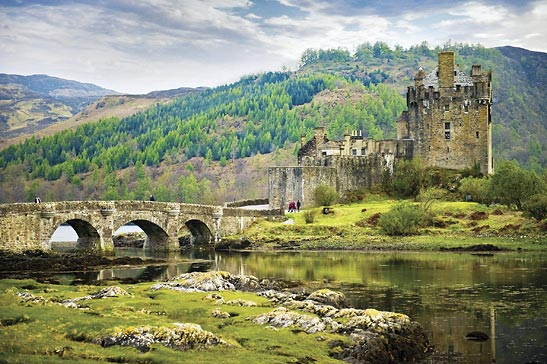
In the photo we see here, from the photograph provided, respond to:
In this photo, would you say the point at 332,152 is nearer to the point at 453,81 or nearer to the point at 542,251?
the point at 453,81

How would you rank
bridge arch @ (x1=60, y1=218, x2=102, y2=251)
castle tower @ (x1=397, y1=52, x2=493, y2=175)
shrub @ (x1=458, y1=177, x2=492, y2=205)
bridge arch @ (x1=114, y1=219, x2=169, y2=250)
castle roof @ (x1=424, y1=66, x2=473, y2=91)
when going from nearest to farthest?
bridge arch @ (x1=60, y1=218, x2=102, y2=251)
bridge arch @ (x1=114, y1=219, x2=169, y2=250)
shrub @ (x1=458, y1=177, x2=492, y2=205)
castle tower @ (x1=397, y1=52, x2=493, y2=175)
castle roof @ (x1=424, y1=66, x2=473, y2=91)

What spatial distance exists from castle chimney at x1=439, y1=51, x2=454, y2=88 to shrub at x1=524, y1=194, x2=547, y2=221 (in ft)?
79.3

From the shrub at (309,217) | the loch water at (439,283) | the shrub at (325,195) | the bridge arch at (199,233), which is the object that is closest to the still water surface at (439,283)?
the loch water at (439,283)

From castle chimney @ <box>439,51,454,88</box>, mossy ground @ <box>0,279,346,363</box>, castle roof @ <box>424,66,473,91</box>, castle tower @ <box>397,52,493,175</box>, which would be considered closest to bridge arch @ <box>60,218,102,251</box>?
mossy ground @ <box>0,279,346,363</box>

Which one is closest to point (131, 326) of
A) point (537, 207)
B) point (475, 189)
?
point (537, 207)

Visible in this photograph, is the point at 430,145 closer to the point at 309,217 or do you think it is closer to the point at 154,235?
the point at 309,217

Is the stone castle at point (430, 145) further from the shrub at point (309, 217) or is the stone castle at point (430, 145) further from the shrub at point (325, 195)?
the shrub at point (309, 217)

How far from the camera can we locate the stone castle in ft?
300

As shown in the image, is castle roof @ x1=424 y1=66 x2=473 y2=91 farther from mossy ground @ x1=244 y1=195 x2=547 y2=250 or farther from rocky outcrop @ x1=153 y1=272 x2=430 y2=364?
rocky outcrop @ x1=153 y1=272 x2=430 y2=364

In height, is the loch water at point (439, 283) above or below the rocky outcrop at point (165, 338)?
below

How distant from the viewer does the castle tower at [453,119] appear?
92562 millimetres

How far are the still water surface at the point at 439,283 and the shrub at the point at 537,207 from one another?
24.4 ft

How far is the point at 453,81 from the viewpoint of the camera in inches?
3686

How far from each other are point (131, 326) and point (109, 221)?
41.2m
